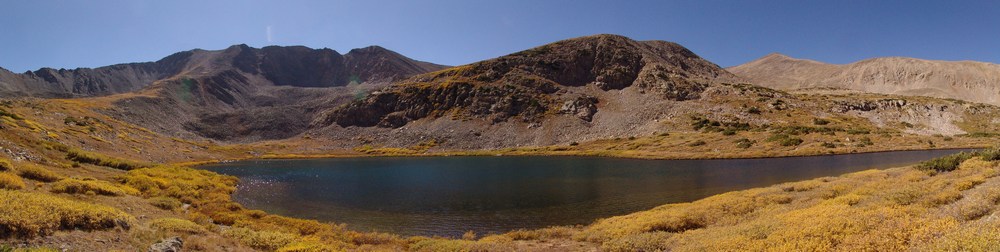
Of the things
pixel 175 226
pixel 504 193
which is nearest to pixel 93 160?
pixel 175 226

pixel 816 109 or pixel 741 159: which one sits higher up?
pixel 816 109

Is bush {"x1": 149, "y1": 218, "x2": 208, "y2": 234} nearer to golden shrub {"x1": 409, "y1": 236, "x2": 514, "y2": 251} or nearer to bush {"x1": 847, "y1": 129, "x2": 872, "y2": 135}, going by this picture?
golden shrub {"x1": 409, "y1": 236, "x2": 514, "y2": 251}

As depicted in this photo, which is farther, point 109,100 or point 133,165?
point 109,100

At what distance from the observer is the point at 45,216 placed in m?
16.4

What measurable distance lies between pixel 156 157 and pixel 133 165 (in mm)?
51603

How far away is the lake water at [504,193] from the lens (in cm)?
3622

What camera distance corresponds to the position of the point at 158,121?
174 m

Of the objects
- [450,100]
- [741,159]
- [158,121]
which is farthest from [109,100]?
[741,159]

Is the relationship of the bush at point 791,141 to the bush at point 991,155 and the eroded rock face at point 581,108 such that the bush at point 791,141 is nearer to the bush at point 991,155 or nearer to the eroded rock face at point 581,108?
the eroded rock face at point 581,108

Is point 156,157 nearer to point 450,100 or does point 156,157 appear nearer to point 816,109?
point 450,100

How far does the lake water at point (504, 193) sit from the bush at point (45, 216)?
17.2 meters

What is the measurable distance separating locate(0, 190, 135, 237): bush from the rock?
123 inches

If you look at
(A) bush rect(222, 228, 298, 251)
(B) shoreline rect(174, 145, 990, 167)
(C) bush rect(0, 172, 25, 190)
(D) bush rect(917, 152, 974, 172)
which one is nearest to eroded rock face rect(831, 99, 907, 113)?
(B) shoreline rect(174, 145, 990, 167)

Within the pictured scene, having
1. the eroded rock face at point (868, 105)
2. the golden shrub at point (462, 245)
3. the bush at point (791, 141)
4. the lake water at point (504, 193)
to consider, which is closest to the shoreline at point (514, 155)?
the lake water at point (504, 193)
